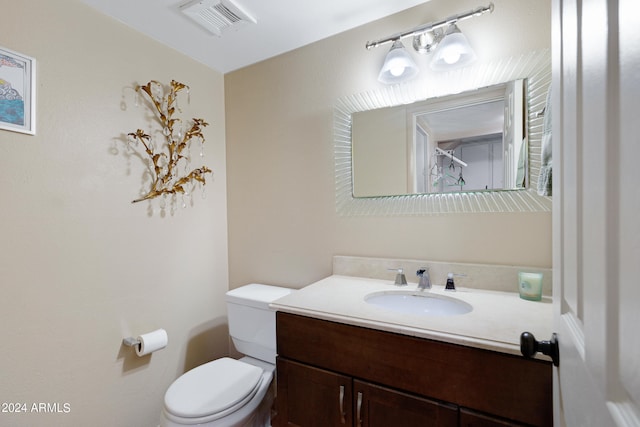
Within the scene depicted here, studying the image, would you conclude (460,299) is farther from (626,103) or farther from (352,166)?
(626,103)

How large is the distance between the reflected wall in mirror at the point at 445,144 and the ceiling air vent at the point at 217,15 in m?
0.77

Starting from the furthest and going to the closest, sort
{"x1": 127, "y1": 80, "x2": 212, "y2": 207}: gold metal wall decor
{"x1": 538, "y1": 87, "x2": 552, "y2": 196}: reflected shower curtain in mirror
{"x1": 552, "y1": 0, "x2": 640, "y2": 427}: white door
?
{"x1": 127, "y1": 80, "x2": 212, "y2": 207}: gold metal wall decor < {"x1": 538, "y1": 87, "x2": 552, "y2": 196}: reflected shower curtain in mirror < {"x1": 552, "y1": 0, "x2": 640, "y2": 427}: white door

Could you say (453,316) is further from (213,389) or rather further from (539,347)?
(213,389)

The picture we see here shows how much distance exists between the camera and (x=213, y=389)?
133 centimetres

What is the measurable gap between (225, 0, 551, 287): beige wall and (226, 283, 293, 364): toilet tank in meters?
0.26

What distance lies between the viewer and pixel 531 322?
937mm

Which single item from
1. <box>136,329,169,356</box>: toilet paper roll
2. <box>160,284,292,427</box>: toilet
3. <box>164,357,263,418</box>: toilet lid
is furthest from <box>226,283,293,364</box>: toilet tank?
<box>136,329,169,356</box>: toilet paper roll

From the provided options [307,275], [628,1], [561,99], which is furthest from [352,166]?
[628,1]

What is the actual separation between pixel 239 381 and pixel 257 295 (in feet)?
1.41

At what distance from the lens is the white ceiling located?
1427mm

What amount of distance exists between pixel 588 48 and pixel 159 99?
6.17 feet

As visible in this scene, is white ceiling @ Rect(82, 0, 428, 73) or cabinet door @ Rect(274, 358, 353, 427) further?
white ceiling @ Rect(82, 0, 428, 73)

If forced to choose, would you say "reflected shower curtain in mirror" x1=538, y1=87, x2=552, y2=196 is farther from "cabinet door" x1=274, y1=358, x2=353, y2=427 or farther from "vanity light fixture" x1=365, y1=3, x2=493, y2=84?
"cabinet door" x1=274, y1=358, x2=353, y2=427

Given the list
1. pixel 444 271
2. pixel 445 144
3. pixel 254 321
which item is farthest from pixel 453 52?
pixel 254 321
